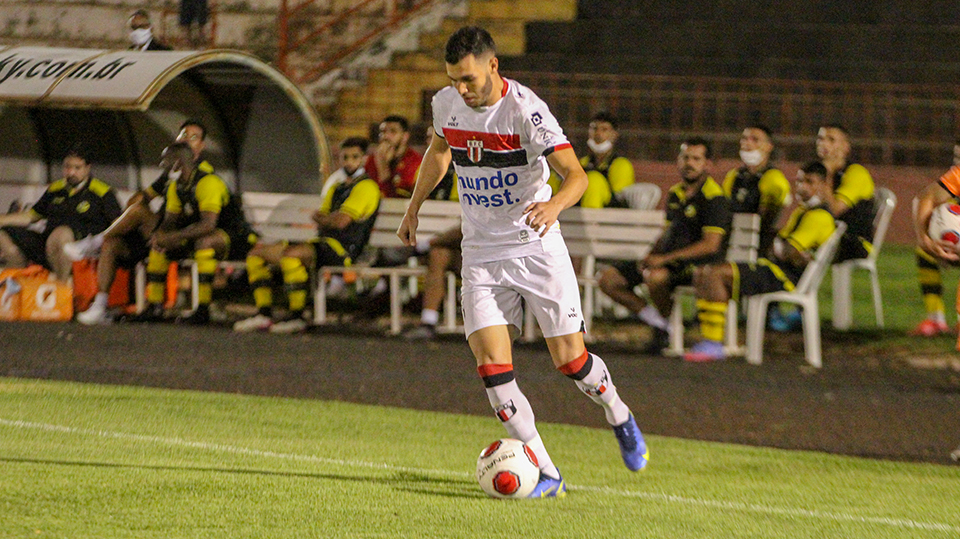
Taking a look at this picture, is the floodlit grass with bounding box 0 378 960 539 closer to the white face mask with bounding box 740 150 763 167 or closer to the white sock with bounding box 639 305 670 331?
the white sock with bounding box 639 305 670 331

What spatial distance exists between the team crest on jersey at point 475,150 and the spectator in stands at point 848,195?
6132mm

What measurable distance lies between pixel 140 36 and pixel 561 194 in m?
9.61

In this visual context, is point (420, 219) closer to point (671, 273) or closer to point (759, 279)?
point (671, 273)

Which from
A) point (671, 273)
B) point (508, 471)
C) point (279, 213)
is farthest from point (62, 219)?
point (508, 471)

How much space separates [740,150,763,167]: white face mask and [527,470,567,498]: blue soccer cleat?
6.28m

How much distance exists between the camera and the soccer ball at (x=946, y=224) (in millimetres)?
5762

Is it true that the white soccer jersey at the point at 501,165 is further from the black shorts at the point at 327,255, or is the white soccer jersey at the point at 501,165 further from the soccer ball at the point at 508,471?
the black shorts at the point at 327,255

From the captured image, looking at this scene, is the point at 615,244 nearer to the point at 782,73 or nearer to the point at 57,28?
the point at 782,73

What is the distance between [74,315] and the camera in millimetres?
12344

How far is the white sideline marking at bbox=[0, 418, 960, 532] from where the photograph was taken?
218 inches

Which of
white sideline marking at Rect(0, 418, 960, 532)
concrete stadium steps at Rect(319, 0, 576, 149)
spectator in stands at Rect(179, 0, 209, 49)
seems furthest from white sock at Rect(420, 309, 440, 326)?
spectator in stands at Rect(179, 0, 209, 49)

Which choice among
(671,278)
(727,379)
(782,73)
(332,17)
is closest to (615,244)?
(671,278)

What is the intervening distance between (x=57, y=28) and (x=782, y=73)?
12352 mm

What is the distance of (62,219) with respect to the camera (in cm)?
1227
